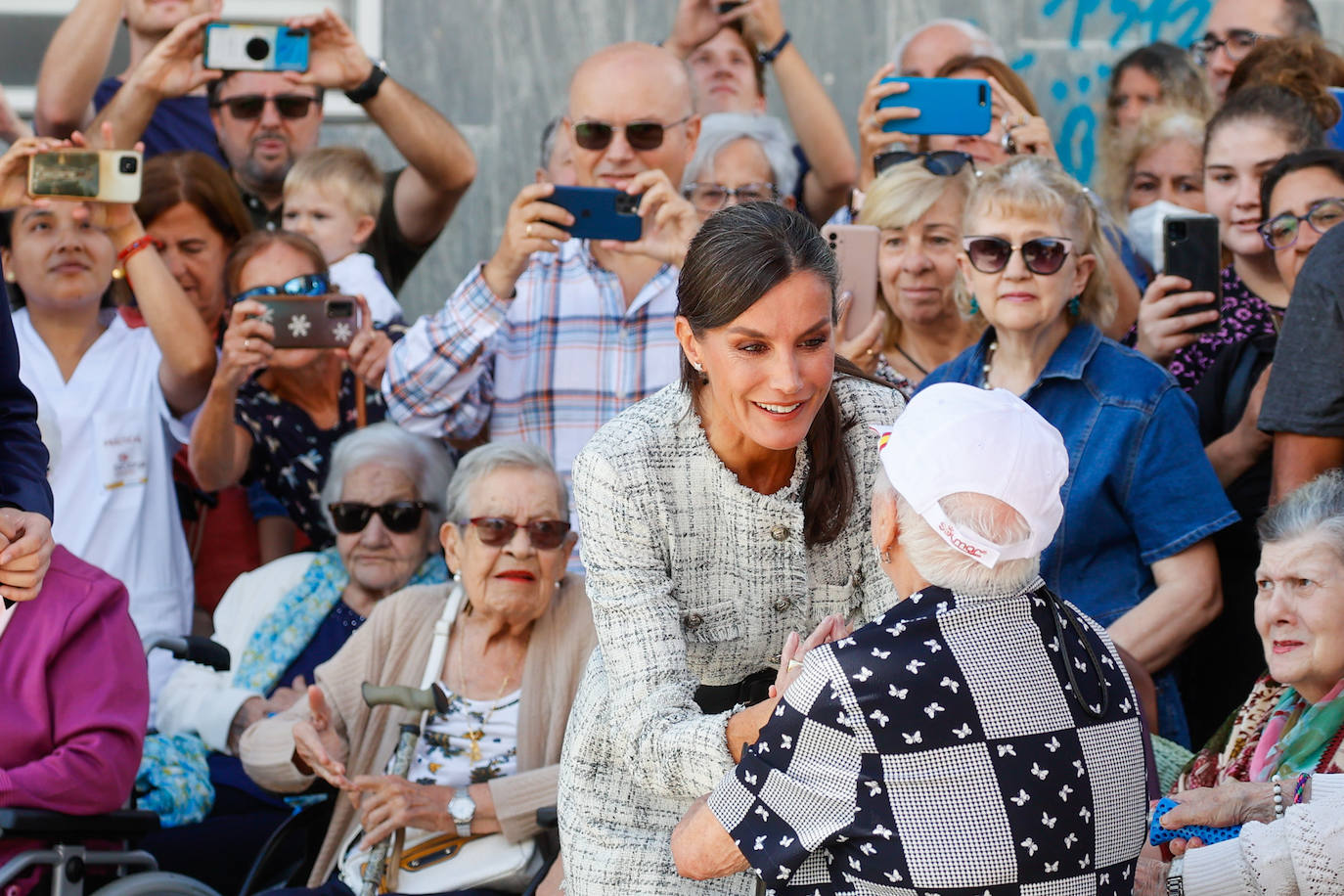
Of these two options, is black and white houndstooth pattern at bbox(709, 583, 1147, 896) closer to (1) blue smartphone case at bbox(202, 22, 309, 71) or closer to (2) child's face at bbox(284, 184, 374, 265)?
(1) blue smartphone case at bbox(202, 22, 309, 71)

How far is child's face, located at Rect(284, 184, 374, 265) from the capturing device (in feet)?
16.8

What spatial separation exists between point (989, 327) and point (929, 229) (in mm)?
539

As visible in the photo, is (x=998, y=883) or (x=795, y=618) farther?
(x=795, y=618)

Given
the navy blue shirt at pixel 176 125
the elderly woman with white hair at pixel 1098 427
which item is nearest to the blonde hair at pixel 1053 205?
the elderly woman with white hair at pixel 1098 427

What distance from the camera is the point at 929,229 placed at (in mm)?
4262

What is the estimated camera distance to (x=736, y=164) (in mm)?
4812

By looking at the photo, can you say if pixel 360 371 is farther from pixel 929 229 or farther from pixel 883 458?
pixel 883 458

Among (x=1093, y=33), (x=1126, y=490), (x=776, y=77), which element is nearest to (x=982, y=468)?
(x=1126, y=490)

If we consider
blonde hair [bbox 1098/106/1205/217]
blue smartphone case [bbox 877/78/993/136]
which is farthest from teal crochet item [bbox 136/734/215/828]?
blonde hair [bbox 1098/106/1205/217]

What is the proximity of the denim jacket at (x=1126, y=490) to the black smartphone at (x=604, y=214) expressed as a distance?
115 cm

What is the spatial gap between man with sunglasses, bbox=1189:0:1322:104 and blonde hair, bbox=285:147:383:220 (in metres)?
2.66

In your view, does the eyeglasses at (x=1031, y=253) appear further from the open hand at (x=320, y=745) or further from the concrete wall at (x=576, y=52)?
the concrete wall at (x=576, y=52)

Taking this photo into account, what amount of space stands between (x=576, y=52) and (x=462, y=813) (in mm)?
3551

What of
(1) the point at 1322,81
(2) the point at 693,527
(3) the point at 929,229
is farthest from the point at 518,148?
(2) the point at 693,527
